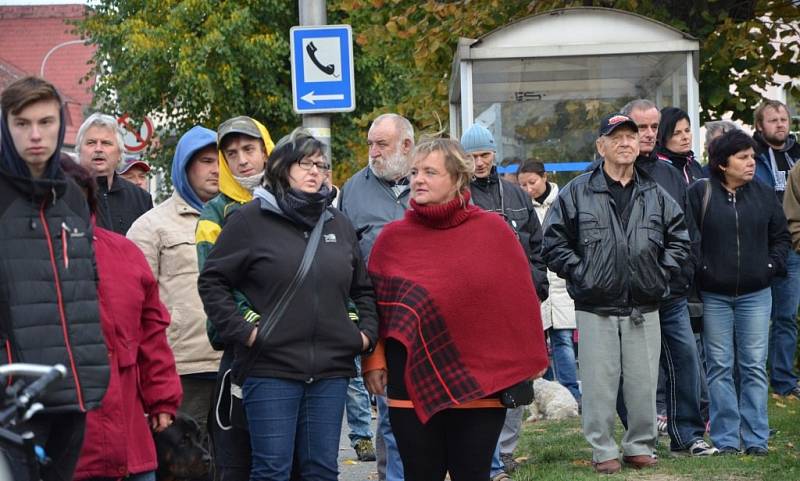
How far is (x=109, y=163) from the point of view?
25.7ft

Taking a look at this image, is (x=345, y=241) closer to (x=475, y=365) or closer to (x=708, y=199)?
(x=475, y=365)

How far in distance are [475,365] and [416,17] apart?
13.2 m

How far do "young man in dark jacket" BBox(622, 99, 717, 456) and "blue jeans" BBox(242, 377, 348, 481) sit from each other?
3401 mm

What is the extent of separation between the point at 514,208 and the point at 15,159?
4.17m

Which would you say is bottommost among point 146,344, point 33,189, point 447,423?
point 447,423

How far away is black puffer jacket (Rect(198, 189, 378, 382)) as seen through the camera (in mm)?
5965

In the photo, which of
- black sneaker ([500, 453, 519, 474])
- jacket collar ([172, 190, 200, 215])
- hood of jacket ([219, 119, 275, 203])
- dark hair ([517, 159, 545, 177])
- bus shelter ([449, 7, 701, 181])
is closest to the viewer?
hood of jacket ([219, 119, 275, 203])

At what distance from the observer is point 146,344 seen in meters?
5.39

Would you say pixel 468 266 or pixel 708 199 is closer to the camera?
pixel 468 266

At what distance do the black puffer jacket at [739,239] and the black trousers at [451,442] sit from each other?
3368 mm

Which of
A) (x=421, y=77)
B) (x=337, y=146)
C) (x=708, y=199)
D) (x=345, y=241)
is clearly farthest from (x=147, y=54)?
(x=345, y=241)

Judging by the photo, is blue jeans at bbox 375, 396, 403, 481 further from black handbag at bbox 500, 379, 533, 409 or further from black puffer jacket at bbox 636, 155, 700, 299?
black puffer jacket at bbox 636, 155, 700, 299

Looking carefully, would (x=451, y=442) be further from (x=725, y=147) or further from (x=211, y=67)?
(x=211, y=67)

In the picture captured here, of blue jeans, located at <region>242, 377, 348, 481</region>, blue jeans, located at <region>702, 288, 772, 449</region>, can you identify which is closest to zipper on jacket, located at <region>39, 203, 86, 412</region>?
blue jeans, located at <region>242, 377, 348, 481</region>
